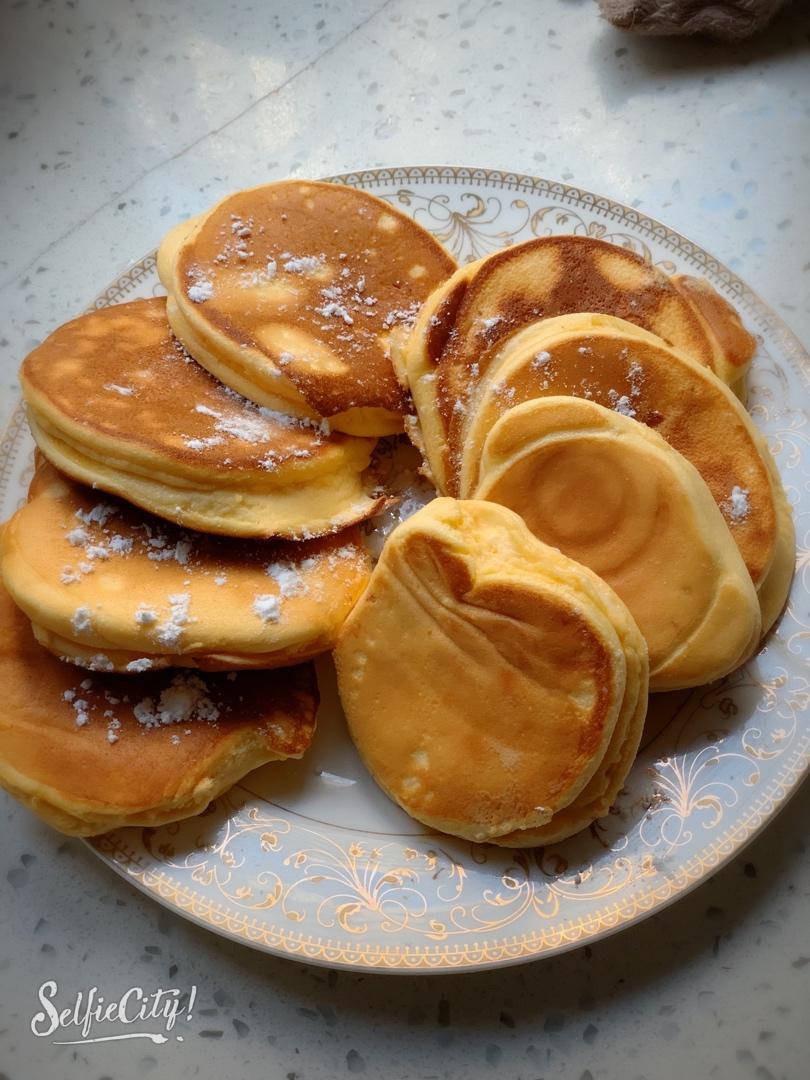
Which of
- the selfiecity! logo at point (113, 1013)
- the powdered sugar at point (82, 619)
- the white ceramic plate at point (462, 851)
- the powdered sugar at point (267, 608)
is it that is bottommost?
the selfiecity! logo at point (113, 1013)

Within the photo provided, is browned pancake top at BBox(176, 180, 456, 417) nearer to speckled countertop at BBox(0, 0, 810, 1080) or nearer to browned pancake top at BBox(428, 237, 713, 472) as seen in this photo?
browned pancake top at BBox(428, 237, 713, 472)

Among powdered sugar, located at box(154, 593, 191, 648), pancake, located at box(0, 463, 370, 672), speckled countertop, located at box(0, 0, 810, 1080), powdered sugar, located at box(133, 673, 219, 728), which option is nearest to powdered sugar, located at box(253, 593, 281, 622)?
pancake, located at box(0, 463, 370, 672)

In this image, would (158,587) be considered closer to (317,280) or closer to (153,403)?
(153,403)

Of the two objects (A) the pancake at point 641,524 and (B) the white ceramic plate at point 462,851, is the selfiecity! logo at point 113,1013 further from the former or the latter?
(A) the pancake at point 641,524

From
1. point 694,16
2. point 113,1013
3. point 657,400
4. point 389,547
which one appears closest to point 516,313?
point 657,400

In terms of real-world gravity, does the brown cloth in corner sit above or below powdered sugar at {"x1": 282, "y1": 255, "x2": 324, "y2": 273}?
below

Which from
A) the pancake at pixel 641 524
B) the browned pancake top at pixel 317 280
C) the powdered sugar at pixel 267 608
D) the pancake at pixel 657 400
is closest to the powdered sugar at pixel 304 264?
the browned pancake top at pixel 317 280

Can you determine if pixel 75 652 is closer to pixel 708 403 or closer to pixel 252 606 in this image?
pixel 252 606
